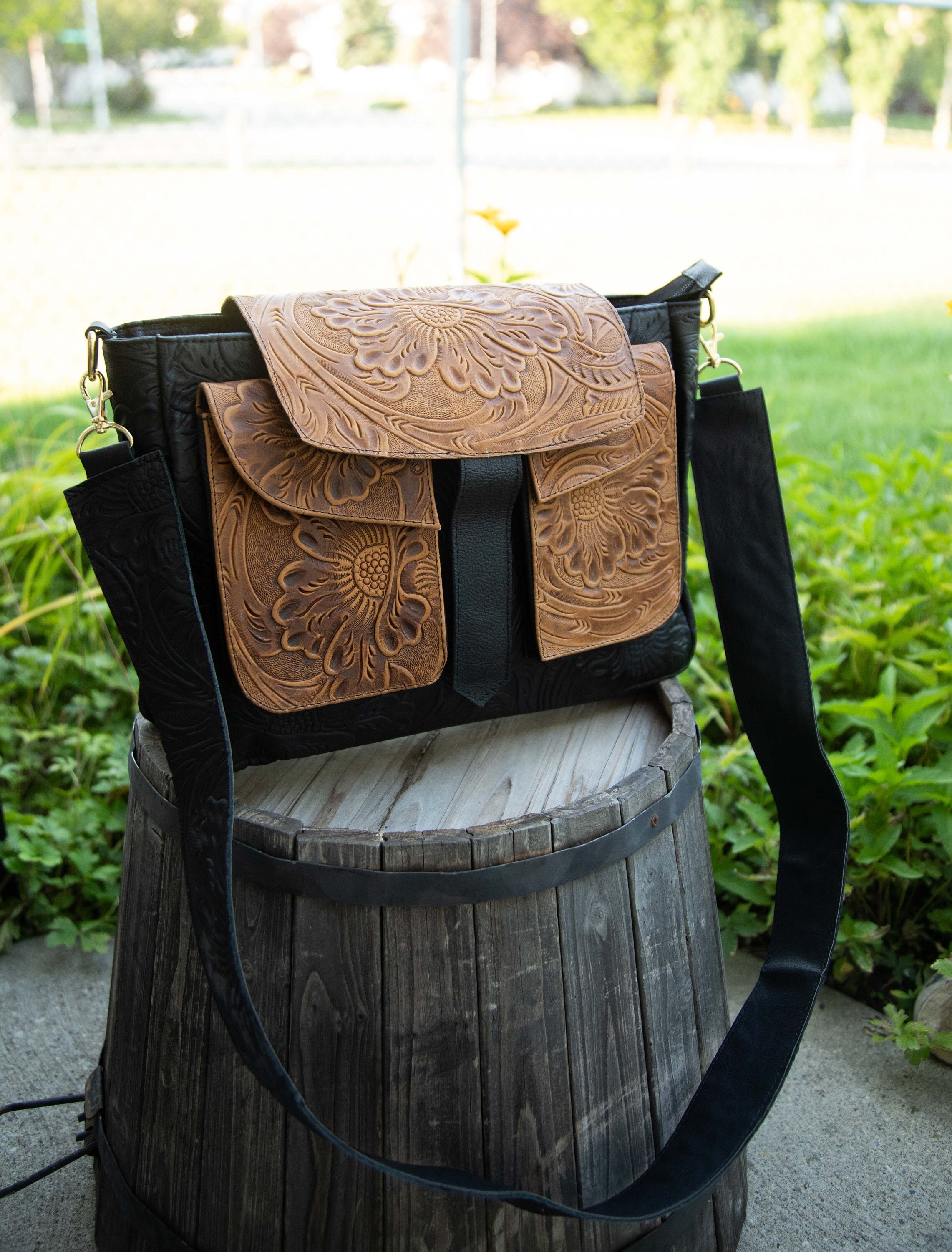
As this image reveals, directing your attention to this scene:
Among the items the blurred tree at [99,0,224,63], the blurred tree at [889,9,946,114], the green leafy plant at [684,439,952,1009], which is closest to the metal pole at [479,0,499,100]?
the blurred tree at [889,9,946,114]

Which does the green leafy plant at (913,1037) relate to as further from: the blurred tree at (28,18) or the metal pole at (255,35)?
the metal pole at (255,35)

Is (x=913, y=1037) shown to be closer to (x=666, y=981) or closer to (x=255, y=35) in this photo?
(x=666, y=981)

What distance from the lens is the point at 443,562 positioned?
4.08 feet

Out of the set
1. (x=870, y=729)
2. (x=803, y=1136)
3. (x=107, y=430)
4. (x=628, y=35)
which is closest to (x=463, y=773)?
(x=107, y=430)

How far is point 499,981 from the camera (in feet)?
3.43

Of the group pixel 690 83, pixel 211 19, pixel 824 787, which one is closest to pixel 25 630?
pixel 824 787

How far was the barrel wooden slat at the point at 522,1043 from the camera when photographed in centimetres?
104

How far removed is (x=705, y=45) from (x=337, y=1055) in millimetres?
15106

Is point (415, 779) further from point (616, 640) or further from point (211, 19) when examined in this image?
point (211, 19)

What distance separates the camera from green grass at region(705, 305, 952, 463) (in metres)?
3.97

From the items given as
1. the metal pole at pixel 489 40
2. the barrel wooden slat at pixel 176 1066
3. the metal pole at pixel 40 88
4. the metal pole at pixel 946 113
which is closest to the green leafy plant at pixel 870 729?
the barrel wooden slat at pixel 176 1066

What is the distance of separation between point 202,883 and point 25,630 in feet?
5.35

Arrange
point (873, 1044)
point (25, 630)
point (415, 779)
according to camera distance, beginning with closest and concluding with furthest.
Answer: point (415, 779) → point (873, 1044) → point (25, 630)

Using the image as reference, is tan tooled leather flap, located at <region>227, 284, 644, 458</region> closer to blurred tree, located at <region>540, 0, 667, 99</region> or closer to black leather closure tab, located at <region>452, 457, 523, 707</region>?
black leather closure tab, located at <region>452, 457, 523, 707</region>
